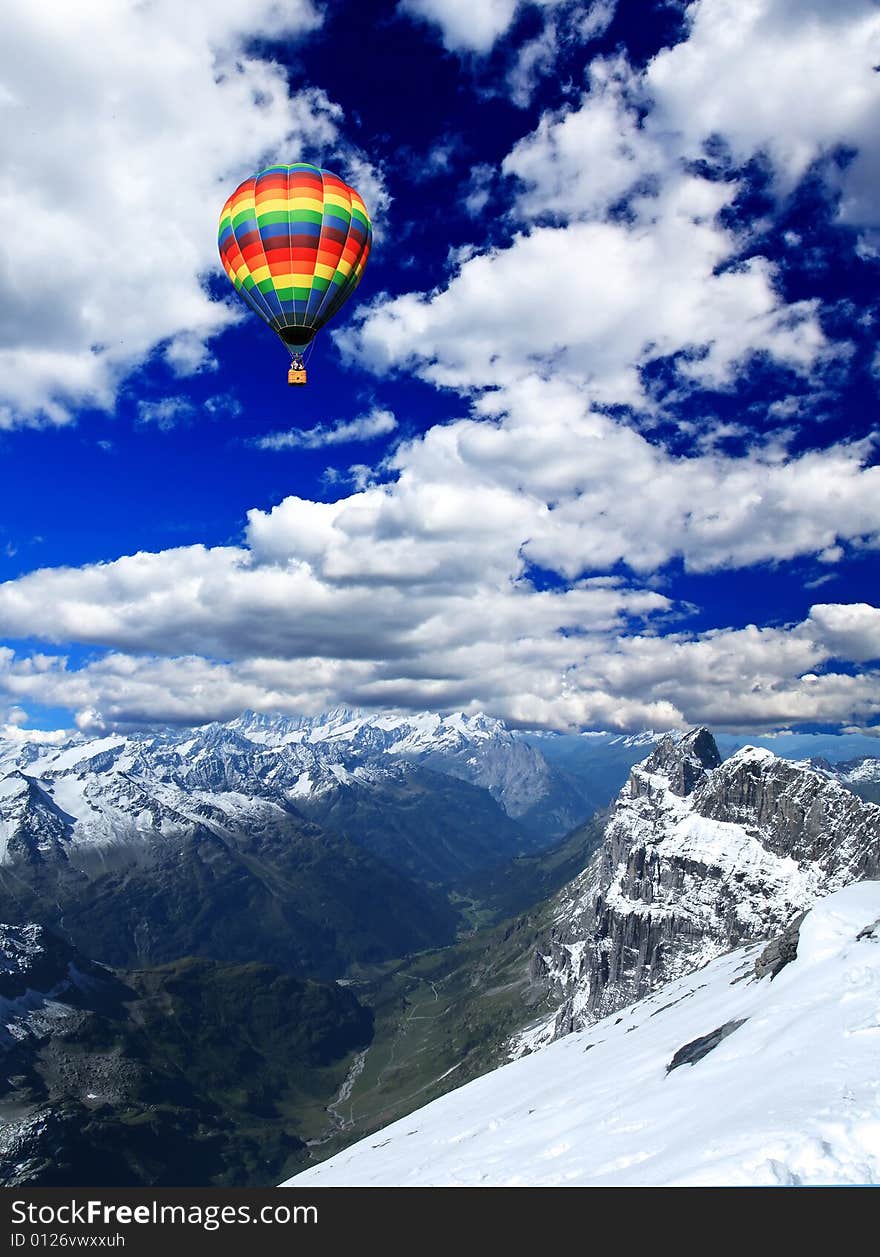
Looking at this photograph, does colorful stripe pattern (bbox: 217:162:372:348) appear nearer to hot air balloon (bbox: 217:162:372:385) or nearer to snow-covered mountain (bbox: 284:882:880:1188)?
hot air balloon (bbox: 217:162:372:385)

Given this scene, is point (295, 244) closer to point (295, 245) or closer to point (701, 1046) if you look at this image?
point (295, 245)

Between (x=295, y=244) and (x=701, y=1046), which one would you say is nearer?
(x=701, y=1046)

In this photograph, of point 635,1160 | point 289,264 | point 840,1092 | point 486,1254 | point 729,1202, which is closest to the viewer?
point 729,1202

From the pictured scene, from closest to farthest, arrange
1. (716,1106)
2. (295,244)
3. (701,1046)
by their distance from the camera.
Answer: (716,1106), (701,1046), (295,244)

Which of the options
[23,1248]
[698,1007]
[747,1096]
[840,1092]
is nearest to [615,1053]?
[698,1007]

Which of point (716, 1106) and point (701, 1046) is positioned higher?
point (716, 1106)

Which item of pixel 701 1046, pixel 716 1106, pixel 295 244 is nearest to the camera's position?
pixel 716 1106

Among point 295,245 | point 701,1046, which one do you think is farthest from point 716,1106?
point 295,245

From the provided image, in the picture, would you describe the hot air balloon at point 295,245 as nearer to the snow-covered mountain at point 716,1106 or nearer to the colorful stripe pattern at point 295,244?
the colorful stripe pattern at point 295,244

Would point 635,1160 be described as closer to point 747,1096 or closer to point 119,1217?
point 747,1096
